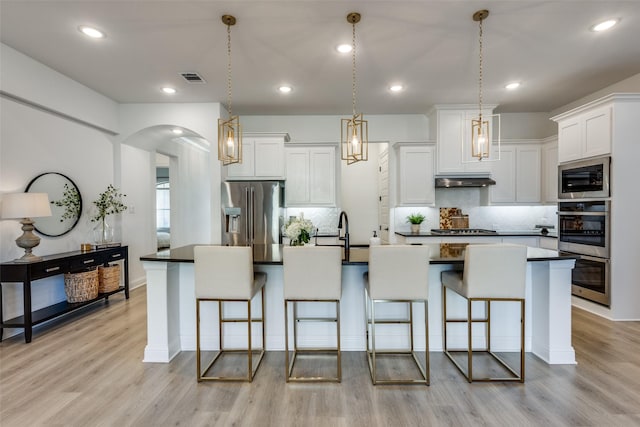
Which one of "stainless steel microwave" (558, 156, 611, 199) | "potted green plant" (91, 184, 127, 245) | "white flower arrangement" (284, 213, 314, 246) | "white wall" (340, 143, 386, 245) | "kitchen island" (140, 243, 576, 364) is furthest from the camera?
"white wall" (340, 143, 386, 245)

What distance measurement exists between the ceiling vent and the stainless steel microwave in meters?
4.78

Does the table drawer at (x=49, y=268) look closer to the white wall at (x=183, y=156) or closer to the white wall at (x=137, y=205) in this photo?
the white wall at (x=137, y=205)

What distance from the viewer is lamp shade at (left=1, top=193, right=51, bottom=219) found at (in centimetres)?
310

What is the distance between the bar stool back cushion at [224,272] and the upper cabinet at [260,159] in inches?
106

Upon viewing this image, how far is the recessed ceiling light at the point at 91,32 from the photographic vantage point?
280cm

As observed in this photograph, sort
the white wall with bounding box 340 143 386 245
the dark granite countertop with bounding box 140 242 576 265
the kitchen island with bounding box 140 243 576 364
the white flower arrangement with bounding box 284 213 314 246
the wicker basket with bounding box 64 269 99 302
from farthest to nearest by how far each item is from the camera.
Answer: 1. the white wall with bounding box 340 143 386 245
2. the wicker basket with bounding box 64 269 99 302
3. the white flower arrangement with bounding box 284 213 314 246
4. the kitchen island with bounding box 140 243 576 364
5. the dark granite countertop with bounding box 140 242 576 265

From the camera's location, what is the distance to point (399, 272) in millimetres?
2352

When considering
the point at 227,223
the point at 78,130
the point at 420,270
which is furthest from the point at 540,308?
the point at 78,130

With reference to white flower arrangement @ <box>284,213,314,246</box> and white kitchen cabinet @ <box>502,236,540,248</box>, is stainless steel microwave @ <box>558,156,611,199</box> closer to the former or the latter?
white kitchen cabinet @ <box>502,236,540,248</box>

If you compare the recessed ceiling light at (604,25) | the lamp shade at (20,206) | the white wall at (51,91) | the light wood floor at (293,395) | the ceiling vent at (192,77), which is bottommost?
the light wood floor at (293,395)

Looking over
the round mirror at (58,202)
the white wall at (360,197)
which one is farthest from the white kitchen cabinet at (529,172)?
the round mirror at (58,202)

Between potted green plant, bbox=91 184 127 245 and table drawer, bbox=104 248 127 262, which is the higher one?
potted green plant, bbox=91 184 127 245

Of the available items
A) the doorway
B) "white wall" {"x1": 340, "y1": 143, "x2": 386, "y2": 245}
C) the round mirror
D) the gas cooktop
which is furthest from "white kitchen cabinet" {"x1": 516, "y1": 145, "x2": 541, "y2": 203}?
the doorway

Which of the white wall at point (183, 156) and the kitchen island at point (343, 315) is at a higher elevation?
the white wall at point (183, 156)
